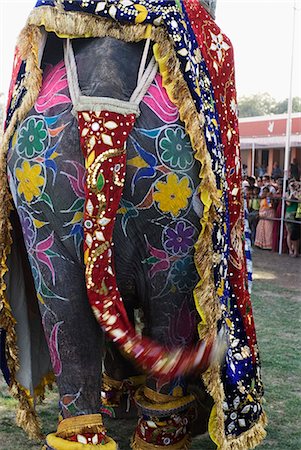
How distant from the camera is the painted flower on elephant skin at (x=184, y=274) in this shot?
6.43 ft

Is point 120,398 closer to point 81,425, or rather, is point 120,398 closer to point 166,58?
point 81,425

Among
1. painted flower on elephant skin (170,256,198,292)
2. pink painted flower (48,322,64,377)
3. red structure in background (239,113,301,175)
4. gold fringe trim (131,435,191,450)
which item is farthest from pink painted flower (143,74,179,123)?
red structure in background (239,113,301,175)

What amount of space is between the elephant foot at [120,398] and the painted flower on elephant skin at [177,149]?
129 centimetres

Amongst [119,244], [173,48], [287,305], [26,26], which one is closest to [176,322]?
[119,244]

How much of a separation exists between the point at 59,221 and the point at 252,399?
961 millimetres

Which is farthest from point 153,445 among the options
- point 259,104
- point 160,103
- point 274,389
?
point 259,104

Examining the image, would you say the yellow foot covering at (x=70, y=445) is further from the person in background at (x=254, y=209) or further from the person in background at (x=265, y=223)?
the person in background at (x=254, y=209)

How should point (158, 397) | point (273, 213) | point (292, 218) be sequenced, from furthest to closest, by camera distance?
point (273, 213)
point (292, 218)
point (158, 397)

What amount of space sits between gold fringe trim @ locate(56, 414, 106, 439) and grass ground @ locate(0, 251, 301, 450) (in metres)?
0.76

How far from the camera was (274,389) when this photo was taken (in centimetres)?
341

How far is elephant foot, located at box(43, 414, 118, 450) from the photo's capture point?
1901 mm

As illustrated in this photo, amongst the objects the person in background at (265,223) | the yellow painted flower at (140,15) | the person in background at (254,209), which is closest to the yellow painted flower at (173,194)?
the yellow painted flower at (140,15)

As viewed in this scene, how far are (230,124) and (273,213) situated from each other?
8.09m

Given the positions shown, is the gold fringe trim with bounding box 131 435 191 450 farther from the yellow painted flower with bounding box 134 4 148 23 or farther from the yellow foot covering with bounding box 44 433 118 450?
the yellow painted flower with bounding box 134 4 148 23
